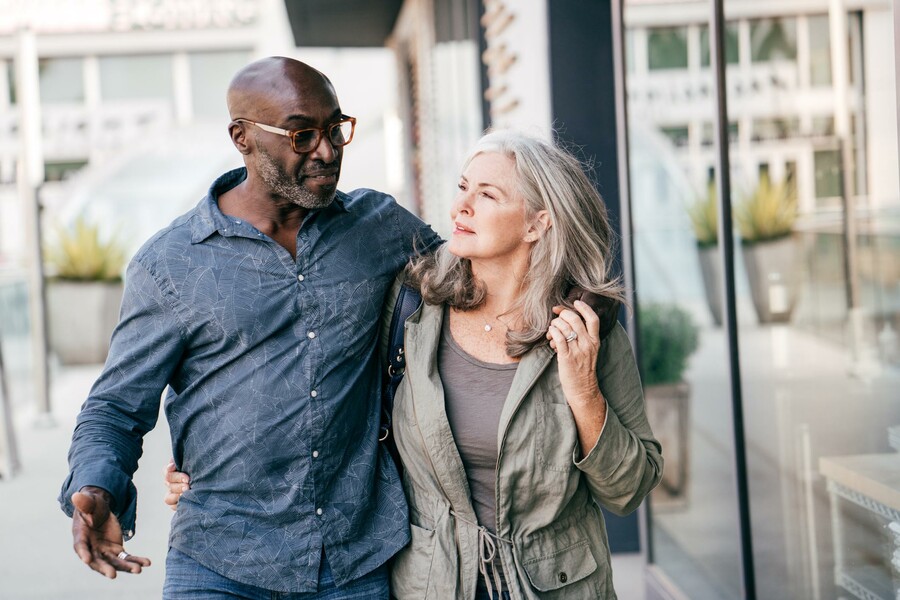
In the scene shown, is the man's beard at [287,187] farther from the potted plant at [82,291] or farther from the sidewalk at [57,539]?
the potted plant at [82,291]

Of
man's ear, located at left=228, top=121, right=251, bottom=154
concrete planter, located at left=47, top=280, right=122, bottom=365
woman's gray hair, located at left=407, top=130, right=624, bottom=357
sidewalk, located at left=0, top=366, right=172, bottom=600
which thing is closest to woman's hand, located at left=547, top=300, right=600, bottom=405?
woman's gray hair, located at left=407, top=130, right=624, bottom=357

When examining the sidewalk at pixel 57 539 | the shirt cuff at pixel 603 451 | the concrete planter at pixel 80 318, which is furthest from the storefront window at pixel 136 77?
the shirt cuff at pixel 603 451

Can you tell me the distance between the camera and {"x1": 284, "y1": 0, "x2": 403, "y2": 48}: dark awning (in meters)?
11.0

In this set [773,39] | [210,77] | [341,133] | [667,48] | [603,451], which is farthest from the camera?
[210,77]

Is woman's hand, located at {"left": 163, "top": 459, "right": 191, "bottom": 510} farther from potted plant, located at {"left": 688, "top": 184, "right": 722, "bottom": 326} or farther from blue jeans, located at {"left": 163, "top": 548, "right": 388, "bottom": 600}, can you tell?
potted plant, located at {"left": 688, "top": 184, "right": 722, "bottom": 326}

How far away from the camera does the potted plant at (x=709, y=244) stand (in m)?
4.04

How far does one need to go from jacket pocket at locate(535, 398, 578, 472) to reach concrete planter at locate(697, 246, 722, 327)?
1.92m

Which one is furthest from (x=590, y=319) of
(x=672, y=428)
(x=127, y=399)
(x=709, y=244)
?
(x=672, y=428)

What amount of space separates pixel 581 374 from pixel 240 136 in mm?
899

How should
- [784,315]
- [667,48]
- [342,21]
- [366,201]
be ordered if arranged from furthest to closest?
[342,21] → [667,48] → [784,315] → [366,201]

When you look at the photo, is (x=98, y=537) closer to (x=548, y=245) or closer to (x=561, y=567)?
Answer: (x=561, y=567)

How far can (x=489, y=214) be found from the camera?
2.33m

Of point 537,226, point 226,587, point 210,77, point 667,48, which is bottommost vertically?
point 226,587

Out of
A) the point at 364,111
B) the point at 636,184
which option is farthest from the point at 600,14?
the point at 364,111
